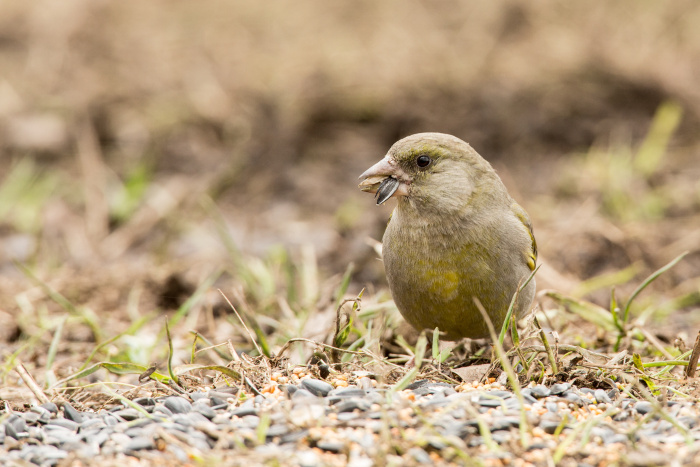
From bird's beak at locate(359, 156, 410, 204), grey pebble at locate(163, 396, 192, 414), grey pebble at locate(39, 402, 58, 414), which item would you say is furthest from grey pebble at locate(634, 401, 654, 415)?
grey pebble at locate(39, 402, 58, 414)

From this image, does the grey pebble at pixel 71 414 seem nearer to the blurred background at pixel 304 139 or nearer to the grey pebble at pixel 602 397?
the blurred background at pixel 304 139

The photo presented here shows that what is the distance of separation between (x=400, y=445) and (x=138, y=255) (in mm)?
4450

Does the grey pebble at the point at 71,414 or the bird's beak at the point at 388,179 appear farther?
the bird's beak at the point at 388,179

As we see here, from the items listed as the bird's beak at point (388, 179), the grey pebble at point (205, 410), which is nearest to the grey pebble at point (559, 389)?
the bird's beak at point (388, 179)

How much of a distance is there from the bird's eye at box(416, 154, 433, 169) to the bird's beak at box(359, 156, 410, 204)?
84mm

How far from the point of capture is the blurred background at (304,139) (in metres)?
5.88

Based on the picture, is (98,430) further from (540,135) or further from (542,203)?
(540,135)

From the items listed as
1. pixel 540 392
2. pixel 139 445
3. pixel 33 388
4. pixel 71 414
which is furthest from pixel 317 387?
pixel 33 388

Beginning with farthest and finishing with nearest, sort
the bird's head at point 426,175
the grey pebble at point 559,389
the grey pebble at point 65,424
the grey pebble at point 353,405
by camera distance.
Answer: the bird's head at point 426,175 → the grey pebble at point 559,389 → the grey pebble at point 65,424 → the grey pebble at point 353,405

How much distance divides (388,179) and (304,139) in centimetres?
464

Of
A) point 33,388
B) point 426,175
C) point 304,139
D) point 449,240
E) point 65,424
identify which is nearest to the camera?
point 65,424

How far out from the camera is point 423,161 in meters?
3.90

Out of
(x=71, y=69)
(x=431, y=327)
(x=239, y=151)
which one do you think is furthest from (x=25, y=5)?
(x=431, y=327)

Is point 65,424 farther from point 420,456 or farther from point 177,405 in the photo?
point 420,456
